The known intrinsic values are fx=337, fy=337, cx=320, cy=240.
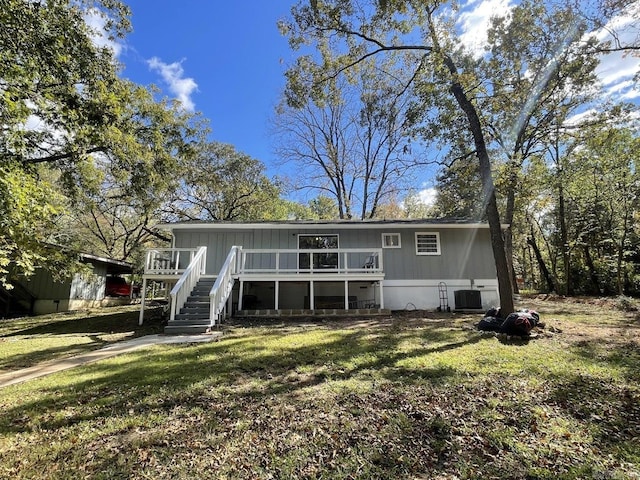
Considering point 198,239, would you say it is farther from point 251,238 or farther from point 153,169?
point 153,169

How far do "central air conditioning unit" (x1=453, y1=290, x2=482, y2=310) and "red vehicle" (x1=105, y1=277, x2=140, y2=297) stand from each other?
19.8 m

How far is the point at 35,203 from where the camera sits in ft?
23.5

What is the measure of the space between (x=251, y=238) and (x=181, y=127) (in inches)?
215

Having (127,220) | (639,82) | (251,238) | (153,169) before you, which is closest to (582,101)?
(639,82)

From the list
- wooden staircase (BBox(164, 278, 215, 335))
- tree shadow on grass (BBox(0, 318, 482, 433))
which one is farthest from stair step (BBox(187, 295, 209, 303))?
tree shadow on grass (BBox(0, 318, 482, 433))

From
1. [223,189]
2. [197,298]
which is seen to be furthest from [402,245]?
[223,189]

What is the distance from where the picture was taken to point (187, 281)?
410 inches

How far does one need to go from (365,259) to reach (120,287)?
1852cm

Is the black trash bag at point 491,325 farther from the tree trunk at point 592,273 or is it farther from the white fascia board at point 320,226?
the tree trunk at point 592,273

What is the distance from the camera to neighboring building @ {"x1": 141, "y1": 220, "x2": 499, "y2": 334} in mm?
13109

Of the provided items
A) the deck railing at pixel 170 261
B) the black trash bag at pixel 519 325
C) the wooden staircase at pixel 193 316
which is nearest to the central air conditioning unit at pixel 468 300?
the black trash bag at pixel 519 325

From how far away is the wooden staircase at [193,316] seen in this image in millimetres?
8898

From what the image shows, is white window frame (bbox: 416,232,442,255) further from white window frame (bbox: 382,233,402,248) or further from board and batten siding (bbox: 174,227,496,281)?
white window frame (bbox: 382,233,402,248)

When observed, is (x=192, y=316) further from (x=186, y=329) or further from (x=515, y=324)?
(x=515, y=324)
